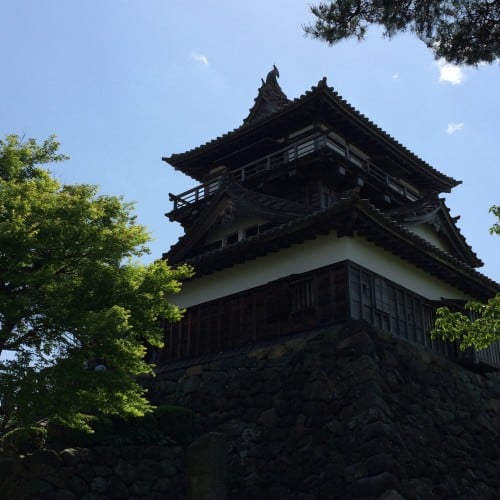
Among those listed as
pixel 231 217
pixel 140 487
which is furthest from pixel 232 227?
pixel 140 487

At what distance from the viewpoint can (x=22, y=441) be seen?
12.9 meters

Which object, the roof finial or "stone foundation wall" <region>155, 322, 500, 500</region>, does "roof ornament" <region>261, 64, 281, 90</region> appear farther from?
"stone foundation wall" <region>155, 322, 500, 500</region>

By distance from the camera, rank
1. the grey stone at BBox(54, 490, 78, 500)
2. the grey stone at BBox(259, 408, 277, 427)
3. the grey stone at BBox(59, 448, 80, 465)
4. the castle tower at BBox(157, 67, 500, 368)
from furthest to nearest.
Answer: the castle tower at BBox(157, 67, 500, 368) < the grey stone at BBox(259, 408, 277, 427) < the grey stone at BBox(59, 448, 80, 465) < the grey stone at BBox(54, 490, 78, 500)

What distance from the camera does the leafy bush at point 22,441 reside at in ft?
42.1

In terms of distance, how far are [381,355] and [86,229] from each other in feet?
24.2

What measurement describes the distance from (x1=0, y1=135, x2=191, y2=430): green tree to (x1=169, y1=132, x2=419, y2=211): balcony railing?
949 cm

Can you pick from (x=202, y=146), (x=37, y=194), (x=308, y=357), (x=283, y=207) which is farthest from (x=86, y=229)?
(x=202, y=146)

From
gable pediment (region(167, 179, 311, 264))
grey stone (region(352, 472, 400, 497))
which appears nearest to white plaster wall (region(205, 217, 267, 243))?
gable pediment (region(167, 179, 311, 264))

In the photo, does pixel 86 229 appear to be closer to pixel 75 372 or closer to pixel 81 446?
pixel 75 372

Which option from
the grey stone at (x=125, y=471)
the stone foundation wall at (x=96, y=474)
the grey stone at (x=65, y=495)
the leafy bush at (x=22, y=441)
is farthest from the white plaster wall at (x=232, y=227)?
the grey stone at (x=65, y=495)

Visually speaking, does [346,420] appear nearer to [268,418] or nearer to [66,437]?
[268,418]

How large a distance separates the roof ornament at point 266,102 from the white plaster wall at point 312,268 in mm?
9136

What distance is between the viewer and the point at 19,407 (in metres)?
11.2

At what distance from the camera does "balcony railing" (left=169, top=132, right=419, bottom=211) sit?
72.5 feet
